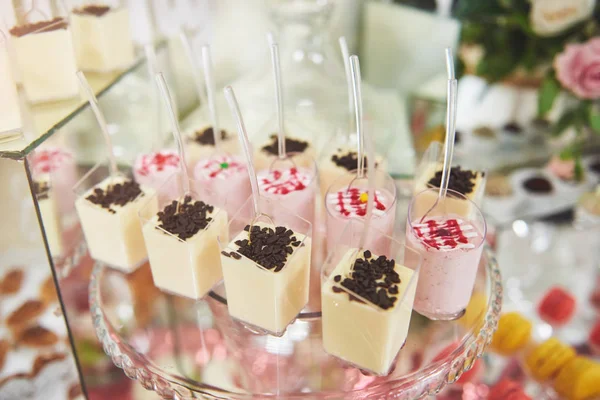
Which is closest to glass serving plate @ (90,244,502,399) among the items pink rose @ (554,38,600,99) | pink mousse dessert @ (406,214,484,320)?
pink mousse dessert @ (406,214,484,320)

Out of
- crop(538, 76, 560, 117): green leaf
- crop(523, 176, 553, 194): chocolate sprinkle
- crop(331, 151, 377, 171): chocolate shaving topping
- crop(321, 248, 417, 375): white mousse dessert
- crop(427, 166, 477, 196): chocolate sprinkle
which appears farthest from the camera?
crop(523, 176, 553, 194): chocolate sprinkle

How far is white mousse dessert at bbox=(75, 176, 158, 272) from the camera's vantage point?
904 millimetres

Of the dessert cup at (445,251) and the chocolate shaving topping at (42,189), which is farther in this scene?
the chocolate shaving topping at (42,189)

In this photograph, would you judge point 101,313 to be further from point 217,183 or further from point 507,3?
point 507,3

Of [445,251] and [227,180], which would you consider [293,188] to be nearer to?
[227,180]

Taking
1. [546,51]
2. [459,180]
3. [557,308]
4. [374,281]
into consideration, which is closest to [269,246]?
[374,281]

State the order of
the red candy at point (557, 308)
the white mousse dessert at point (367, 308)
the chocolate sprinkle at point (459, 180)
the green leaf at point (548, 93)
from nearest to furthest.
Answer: the white mousse dessert at point (367, 308)
the chocolate sprinkle at point (459, 180)
the red candy at point (557, 308)
the green leaf at point (548, 93)

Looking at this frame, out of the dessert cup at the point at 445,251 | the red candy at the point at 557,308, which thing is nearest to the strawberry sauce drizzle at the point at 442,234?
the dessert cup at the point at 445,251

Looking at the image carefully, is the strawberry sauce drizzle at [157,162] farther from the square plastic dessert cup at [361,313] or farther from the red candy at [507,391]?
the red candy at [507,391]

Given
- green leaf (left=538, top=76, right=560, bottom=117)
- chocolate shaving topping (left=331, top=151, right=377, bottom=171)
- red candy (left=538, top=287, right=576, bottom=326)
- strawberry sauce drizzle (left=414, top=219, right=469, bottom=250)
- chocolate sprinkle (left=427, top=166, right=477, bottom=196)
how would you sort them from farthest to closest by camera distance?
green leaf (left=538, top=76, right=560, bottom=117) → red candy (left=538, top=287, right=576, bottom=326) → chocolate shaving topping (left=331, top=151, right=377, bottom=171) → chocolate sprinkle (left=427, top=166, right=477, bottom=196) → strawberry sauce drizzle (left=414, top=219, right=469, bottom=250)

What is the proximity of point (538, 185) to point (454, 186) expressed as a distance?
0.72m

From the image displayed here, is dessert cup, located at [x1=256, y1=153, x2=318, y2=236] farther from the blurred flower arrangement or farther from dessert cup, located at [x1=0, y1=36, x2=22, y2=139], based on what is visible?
the blurred flower arrangement

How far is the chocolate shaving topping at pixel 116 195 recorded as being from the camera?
911 mm

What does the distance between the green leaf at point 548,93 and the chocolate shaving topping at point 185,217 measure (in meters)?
0.98
